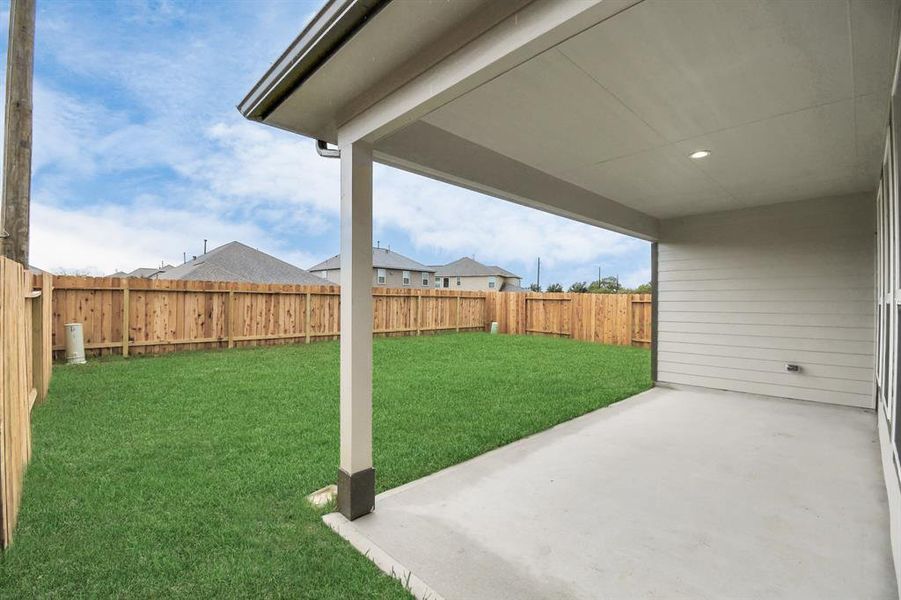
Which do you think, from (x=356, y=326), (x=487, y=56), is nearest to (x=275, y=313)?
(x=356, y=326)

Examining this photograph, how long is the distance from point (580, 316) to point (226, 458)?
34.2ft

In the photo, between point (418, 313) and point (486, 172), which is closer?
point (486, 172)

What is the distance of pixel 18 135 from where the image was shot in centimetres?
414

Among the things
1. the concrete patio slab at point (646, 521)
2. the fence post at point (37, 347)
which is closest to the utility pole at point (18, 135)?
the fence post at point (37, 347)

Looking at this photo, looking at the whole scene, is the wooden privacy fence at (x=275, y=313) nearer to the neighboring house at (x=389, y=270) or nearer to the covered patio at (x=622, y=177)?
the covered patio at (x=622, y=177)

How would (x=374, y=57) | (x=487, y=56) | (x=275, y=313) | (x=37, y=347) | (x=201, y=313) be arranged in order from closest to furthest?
(x=487, y=56), (x=374, y=57), (x=37, y=347), (x=201, y=313), (x=275, y=313)

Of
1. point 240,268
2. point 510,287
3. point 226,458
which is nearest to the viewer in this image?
point 226,458

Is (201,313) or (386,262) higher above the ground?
(386,262)

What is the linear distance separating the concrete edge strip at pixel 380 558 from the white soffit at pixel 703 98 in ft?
8.27

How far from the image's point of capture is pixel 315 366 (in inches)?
279

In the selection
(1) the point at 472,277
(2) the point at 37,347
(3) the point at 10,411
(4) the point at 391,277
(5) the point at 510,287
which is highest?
(1) the point at 472,277

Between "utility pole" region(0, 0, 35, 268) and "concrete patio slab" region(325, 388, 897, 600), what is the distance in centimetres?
445

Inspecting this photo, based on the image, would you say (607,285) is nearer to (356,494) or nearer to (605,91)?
(605,91)

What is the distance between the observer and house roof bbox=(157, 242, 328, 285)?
52.2 feet
